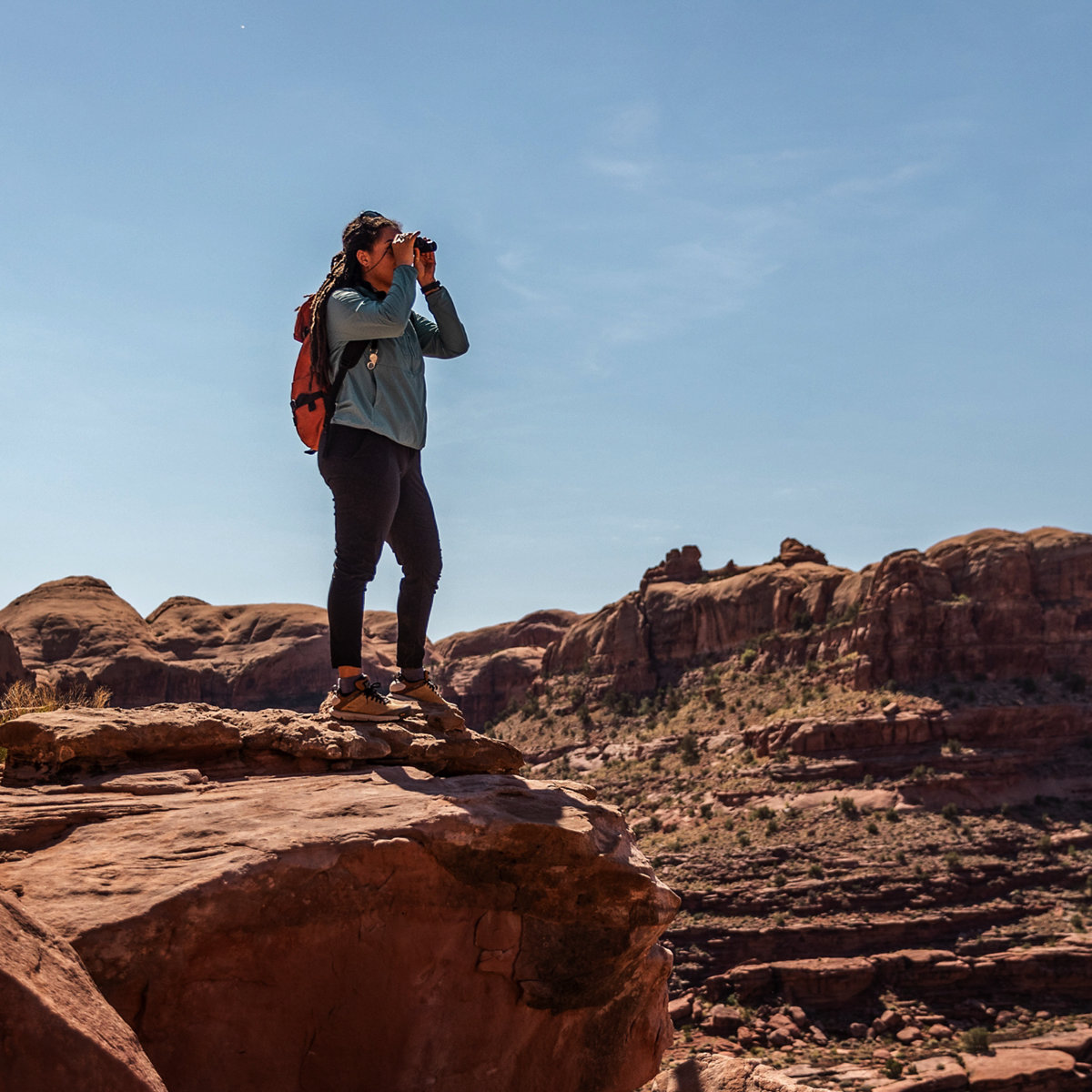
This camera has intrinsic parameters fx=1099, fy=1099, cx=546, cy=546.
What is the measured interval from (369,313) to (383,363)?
1.07 feet

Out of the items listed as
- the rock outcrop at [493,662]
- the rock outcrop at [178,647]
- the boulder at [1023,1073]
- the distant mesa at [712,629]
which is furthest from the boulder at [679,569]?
the boulder at [1023,1073]

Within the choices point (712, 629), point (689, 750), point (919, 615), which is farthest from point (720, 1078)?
point (712, 629)

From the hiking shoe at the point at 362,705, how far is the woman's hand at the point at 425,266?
2216 millimetres

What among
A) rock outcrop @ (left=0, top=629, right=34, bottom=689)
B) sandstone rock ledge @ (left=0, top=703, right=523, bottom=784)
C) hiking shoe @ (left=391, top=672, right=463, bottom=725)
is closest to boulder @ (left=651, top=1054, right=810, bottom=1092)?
sandstone rock ledge @ (left=0, top=703, right=523, bottom=784)

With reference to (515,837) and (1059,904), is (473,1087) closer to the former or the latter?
(515,837)

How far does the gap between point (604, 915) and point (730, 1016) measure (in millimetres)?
33045

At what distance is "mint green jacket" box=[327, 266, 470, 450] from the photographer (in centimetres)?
543

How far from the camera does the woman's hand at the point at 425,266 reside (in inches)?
238

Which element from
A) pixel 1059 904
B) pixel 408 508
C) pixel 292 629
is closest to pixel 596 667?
pixel 292 629

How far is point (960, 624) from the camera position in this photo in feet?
185

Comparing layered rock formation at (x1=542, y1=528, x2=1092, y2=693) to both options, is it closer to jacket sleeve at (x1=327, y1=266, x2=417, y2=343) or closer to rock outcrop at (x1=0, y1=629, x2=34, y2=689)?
rock outcrop at (x1=0, y1=629, x2=34, y2=689)

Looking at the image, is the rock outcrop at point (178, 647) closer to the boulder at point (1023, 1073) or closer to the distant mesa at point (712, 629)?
the distant mesa at point (712, 629)

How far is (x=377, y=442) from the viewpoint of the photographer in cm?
557

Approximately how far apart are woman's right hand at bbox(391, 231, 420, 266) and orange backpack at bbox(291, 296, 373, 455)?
22.0 inches
